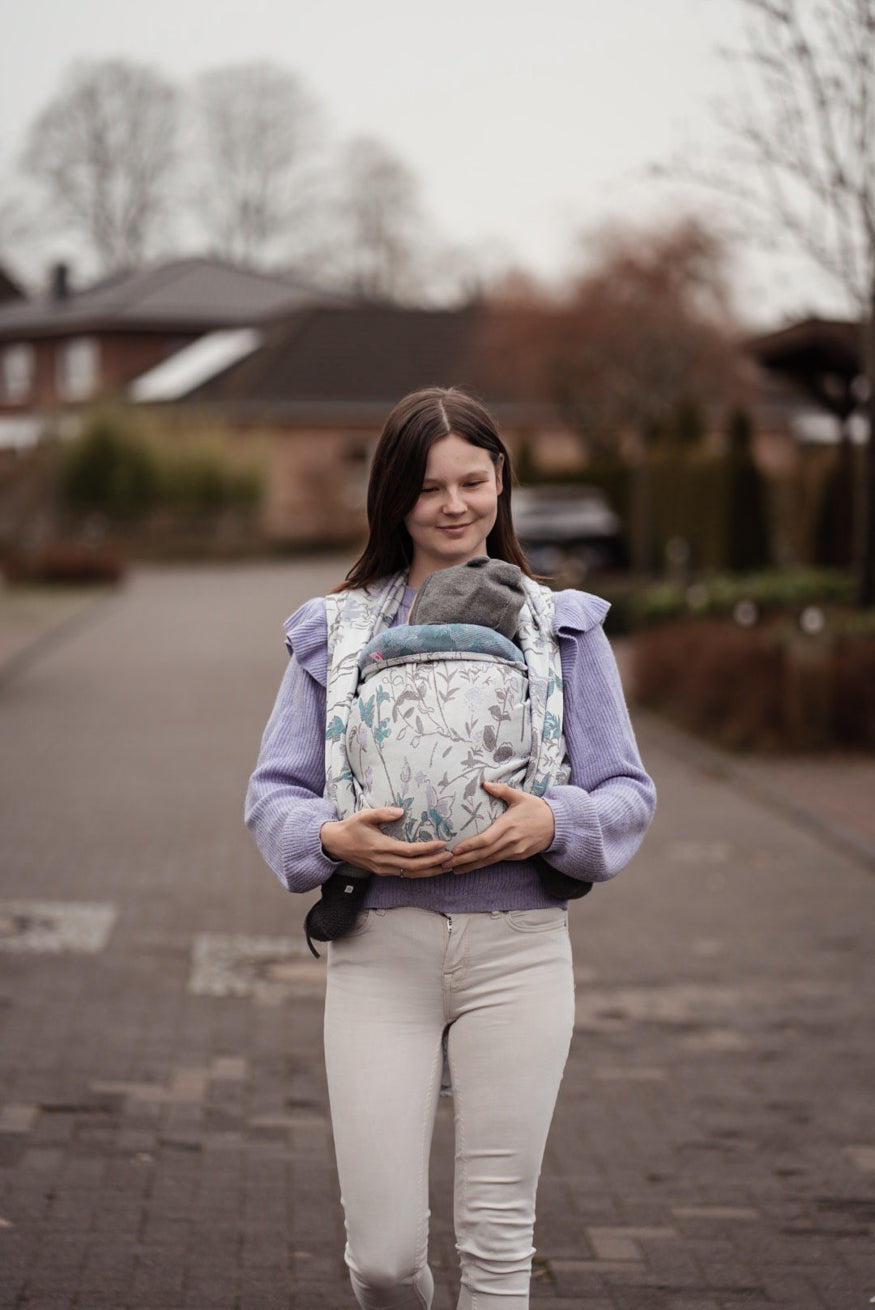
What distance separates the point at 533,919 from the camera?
288 cm

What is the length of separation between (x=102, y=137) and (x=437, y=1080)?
2466 inches

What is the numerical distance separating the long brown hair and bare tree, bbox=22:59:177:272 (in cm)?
6169

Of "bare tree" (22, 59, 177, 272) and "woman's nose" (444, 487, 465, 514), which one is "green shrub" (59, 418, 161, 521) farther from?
"woman's nose" (444, 487, 465, 514)

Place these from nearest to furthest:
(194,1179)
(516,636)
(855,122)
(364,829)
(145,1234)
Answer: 1. (364,829)
2. (516,636)
3. (145,1234)
4. (194,1179)
5. (855,122)

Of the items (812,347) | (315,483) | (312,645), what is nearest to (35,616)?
(812,347)

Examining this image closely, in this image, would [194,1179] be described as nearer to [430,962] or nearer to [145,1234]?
[145,1234]

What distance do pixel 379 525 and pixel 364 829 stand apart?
0.54 metres

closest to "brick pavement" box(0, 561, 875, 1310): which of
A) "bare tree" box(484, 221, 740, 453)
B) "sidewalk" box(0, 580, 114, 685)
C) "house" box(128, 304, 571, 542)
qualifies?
"sidewalk" box(0, 580, 114, 685)

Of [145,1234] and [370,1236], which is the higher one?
[370,1236]

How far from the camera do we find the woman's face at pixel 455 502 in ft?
9.63

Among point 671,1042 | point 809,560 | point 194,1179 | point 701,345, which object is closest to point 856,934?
point 671,1042

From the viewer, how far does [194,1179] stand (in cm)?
464

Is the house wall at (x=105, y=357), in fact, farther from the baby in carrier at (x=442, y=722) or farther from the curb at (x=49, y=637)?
the baby in carrier at (x=442, y=722)

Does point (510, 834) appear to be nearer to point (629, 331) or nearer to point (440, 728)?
point (440, 728)
